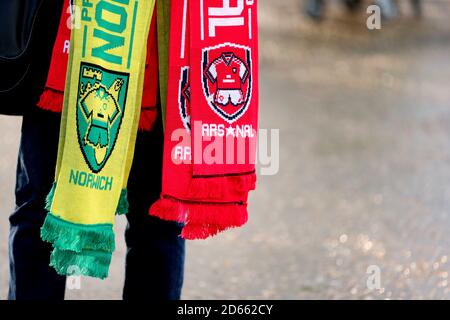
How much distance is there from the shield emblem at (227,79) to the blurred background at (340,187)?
1.65 meters

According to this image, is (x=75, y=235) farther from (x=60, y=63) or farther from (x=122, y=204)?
(x=60, y=63)

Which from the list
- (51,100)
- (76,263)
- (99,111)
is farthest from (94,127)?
(76,263)

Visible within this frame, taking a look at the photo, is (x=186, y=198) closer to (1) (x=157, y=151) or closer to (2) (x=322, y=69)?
(1) (x=157, y=151)

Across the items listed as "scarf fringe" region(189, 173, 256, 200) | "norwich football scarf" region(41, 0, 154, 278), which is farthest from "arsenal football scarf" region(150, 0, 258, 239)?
"norwich football scarf" region(41, 0, 154, 278)

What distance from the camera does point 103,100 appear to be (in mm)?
2914

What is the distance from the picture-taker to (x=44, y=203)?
318 cm

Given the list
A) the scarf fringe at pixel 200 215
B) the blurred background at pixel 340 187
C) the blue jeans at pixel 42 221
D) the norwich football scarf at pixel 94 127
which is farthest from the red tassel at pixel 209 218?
the blurred background at pixel 340 187

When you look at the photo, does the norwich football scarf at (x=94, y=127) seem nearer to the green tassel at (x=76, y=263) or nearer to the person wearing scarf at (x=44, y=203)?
the green tassel at (x=76, y=263)


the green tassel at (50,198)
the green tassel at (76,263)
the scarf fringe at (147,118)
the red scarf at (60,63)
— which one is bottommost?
the green tassel at (76,263)

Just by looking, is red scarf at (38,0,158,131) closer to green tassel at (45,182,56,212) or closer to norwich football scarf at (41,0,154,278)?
norwich football scarf at (41,0,154,278)

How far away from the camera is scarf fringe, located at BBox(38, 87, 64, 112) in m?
3.05

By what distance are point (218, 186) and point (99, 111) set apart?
0.37 m

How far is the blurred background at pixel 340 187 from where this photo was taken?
464 centimetres

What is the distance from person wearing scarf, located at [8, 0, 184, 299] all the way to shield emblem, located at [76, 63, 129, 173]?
0.58 ft
